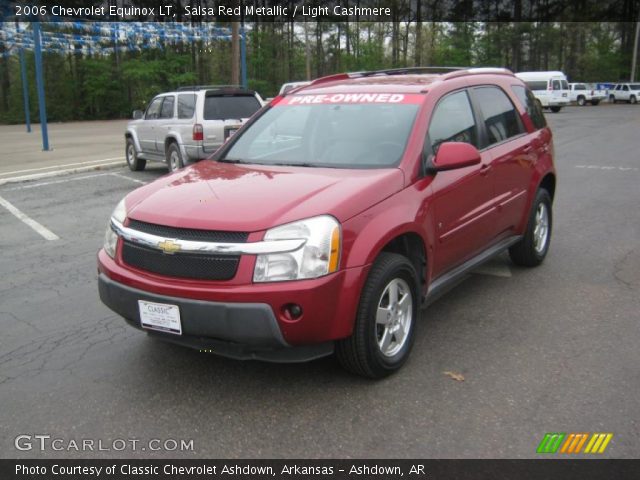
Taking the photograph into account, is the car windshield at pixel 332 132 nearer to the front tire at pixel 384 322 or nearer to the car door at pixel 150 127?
the front tire at pixel 384 322

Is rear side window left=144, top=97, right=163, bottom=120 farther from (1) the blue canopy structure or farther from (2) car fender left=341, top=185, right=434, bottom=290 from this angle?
(2) car fender left=341, top=185, right=434, bottom=290

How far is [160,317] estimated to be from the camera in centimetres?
327

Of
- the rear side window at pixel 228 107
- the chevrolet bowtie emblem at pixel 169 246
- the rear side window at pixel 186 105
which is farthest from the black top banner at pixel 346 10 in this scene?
the chevrolet bowtie emblem at pixel 169 246

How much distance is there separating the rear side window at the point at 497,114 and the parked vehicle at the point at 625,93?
5229 cm

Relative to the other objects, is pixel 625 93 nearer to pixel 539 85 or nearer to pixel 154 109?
pixel 539 85

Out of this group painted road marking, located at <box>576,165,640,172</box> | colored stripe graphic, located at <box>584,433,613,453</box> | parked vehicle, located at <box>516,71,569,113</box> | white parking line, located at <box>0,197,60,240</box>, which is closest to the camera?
colored stripe graphic, located at <box>584,433,613,453</box>

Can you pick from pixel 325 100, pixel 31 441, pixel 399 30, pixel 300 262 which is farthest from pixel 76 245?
pixel 399 30

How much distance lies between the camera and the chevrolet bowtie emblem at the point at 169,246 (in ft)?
10.5

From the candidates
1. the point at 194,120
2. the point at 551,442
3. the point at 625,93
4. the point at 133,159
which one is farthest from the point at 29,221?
the point at 625,93

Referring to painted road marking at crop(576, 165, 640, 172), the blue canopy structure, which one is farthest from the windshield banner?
the blue canopy structure

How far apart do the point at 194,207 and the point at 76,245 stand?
4.06 meters

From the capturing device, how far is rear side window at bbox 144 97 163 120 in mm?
12898

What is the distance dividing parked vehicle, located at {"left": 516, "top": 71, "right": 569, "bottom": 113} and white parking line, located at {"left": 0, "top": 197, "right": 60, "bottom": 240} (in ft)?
110

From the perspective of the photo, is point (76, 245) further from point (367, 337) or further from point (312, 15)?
point (312, 15)
